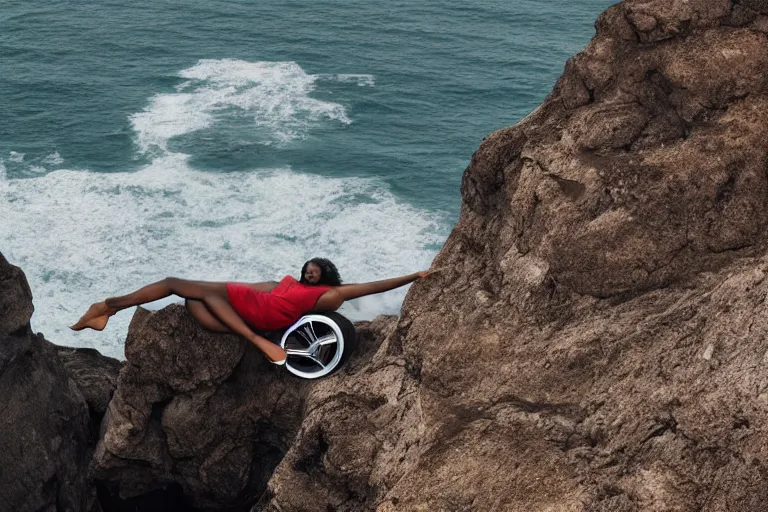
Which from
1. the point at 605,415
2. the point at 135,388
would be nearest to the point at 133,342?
the point at 135,388

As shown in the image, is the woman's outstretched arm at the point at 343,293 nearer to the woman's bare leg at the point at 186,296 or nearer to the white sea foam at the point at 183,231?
the woman's bare leg at the point at 186,296

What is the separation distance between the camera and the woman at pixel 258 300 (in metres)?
15.6

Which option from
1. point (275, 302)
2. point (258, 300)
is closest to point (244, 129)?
point (258, 300)

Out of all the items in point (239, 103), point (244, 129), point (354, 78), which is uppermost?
point (354, 78)

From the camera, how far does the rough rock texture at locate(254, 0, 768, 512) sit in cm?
1081

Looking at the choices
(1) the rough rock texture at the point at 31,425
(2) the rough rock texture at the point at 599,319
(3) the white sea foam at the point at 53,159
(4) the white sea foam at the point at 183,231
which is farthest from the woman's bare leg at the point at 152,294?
(3) the white sea foam at the point at 53,159

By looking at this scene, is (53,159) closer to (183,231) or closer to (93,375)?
(183,231)

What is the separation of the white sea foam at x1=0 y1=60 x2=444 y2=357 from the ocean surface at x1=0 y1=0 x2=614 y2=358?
0.12 m

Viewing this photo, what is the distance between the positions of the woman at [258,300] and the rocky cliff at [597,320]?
3.57 feet

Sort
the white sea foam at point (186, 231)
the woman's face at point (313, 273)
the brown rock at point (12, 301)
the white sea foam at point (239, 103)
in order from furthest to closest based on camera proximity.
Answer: the white sea foam at point (239, 103), the white sea foam at point (186, 231), the brown rock at point (12, 301), the woman's face at point (313, 273)

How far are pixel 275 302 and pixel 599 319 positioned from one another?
17.7ft

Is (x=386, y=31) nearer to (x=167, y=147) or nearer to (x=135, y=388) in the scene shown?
(x=167, y=147)

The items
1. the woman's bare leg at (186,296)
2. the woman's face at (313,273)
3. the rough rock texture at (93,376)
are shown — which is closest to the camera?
the woman's face at (313,273)

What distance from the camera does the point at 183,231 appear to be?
49.1 m
